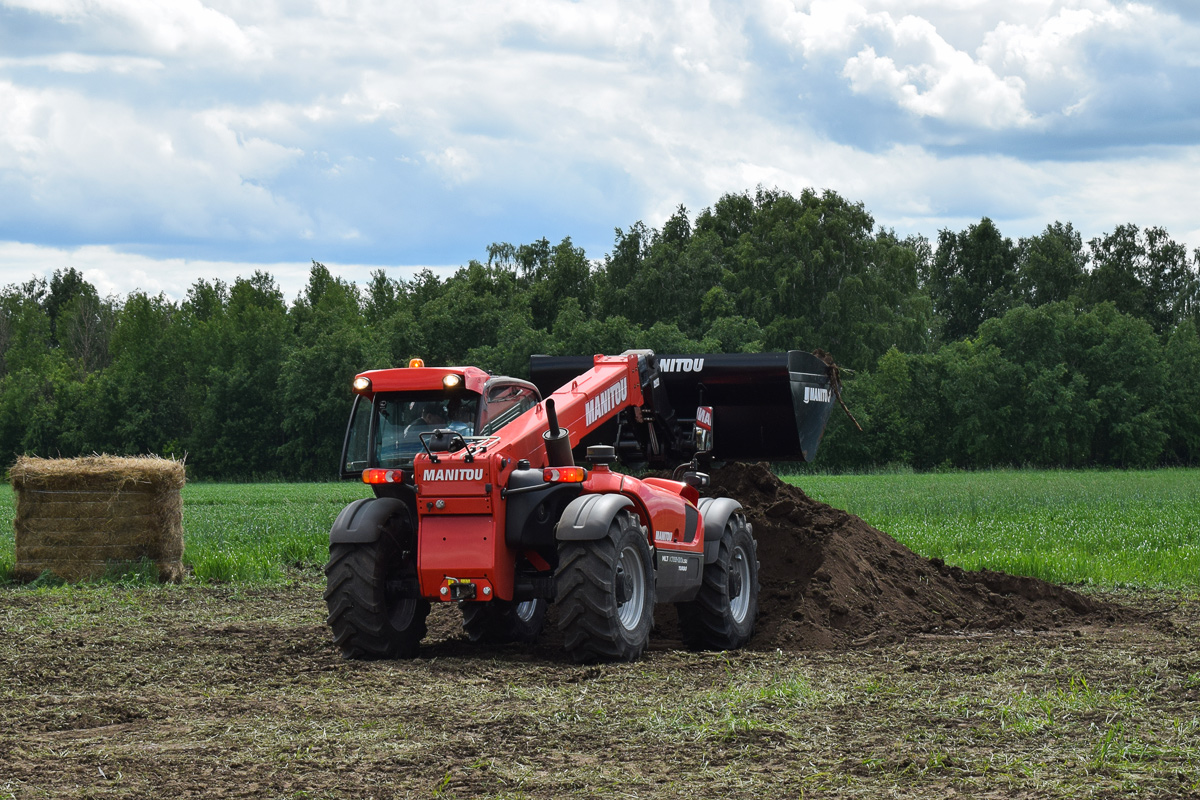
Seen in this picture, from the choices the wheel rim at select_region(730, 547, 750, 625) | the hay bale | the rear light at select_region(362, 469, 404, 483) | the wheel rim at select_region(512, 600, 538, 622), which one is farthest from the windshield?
the hay bale

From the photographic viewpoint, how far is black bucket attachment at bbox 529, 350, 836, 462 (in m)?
12.6

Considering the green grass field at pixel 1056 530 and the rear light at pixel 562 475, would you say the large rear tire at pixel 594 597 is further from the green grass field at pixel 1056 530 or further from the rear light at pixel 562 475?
the green grass field at pixel 1056 530

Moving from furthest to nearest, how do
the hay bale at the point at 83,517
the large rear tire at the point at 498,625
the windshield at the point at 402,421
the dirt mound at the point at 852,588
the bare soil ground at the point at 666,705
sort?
the hay bale at the point at 83,517
the dirt mound at the point at 852,588
the large rear tire at the point at 498,625
the windshield at the point at 402,421
the bare soil ground at the point at 666,705

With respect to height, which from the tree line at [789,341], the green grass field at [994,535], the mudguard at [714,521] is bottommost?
the green grass field at [994,535]

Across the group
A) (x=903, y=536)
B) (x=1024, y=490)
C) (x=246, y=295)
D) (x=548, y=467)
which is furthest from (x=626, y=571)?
(x=246, y=295)

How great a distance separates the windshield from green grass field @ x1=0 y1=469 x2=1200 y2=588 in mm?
6447

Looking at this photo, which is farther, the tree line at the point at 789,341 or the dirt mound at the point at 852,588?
the tree line at the point at 789,341

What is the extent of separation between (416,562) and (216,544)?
37.8 ft

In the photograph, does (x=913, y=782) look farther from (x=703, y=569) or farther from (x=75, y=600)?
(x=75, y=600)

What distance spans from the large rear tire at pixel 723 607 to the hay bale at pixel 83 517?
784 centimetres

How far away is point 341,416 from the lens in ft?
237

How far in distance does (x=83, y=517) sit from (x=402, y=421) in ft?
22.6

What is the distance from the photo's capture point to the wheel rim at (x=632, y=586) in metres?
9.34

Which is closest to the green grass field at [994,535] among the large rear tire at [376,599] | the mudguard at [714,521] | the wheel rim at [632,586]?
the mudguard at [714,521]
